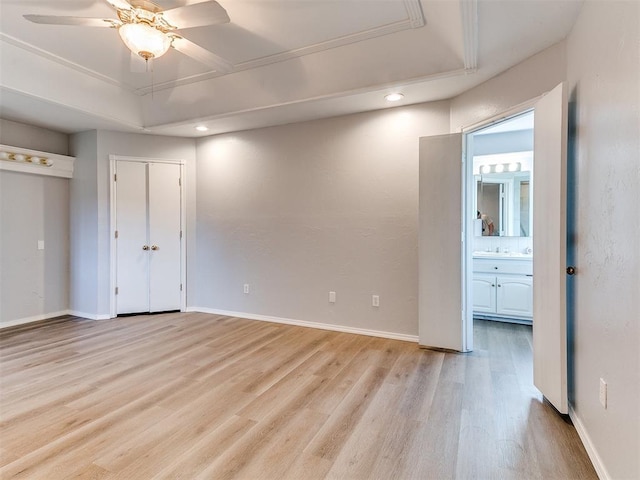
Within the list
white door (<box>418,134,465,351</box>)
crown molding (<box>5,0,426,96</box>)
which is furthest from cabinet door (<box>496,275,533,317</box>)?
crown molding (<box>5,0,426,96</box>)

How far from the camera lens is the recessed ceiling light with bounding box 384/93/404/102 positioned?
3.22m

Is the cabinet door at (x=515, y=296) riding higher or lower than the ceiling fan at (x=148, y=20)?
lower

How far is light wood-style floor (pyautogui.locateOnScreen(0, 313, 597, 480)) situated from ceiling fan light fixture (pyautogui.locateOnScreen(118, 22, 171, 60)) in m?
2.40

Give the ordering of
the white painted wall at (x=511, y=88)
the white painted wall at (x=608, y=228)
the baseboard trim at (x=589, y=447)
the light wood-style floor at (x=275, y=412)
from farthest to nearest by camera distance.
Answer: the white painted wall at (x=511, y=88) < the light wood-style floor at (x=275, y=412) < the baseboard trim at (x=589, y=447) < the white painted wall at (x=608, y=228)

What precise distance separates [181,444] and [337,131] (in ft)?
10.7

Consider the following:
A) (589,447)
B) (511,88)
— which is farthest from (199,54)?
(589,447)

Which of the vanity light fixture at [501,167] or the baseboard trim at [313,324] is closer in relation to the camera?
the baseboard trim at [313,324]

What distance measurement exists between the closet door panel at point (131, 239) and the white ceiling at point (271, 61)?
66cm

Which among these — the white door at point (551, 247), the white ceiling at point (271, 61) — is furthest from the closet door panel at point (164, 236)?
the white door at point (551, 247)

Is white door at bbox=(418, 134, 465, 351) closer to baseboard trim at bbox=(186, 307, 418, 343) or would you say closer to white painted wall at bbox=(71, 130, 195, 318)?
baseboard trim at bbox=(186, 307, 418, 343)

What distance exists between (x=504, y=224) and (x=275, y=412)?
4051 millimetres

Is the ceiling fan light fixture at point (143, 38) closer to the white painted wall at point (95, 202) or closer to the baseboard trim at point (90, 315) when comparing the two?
the white painted wall at point (95, 202)

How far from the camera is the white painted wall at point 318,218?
3564mm

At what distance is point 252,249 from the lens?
441 cm
